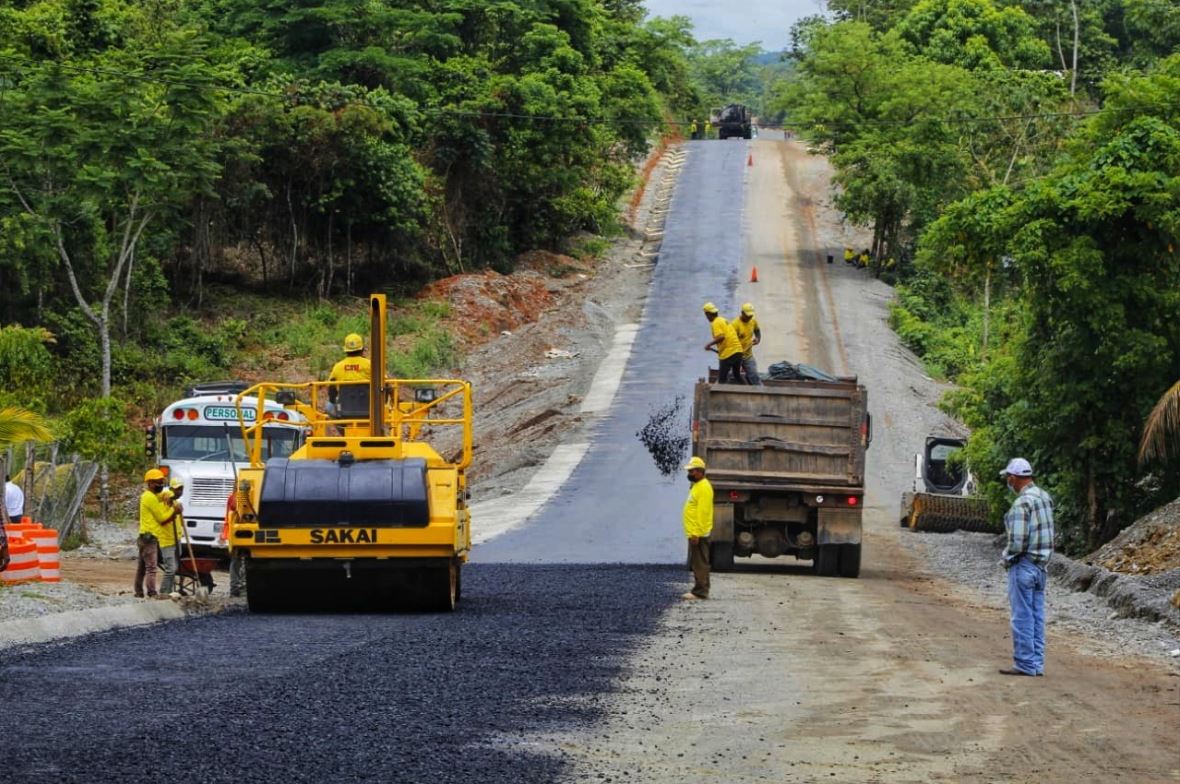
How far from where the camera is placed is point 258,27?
6203 cm

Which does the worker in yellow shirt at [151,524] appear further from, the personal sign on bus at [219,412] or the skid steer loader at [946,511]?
the skid steer loader at [946,511]

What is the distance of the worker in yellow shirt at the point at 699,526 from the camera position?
20.4 meters

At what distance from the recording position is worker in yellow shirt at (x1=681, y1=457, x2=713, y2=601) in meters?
20.4

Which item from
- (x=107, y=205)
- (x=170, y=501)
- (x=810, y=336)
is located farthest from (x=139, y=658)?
(x=810, y=336)

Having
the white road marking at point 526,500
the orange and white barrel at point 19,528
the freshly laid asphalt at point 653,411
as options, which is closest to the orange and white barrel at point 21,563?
the orange and white barrel at point 19,528

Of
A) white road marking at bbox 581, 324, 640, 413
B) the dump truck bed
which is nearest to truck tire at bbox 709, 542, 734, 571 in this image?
the dump truck bed

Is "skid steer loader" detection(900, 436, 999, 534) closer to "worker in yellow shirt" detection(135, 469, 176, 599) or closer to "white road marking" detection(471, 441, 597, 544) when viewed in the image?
"white road marking" detection(471, 441, 597, 544)

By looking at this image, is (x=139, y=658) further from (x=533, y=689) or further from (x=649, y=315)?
(x=649, y=315)

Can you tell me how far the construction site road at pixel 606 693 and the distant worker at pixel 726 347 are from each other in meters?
2.95

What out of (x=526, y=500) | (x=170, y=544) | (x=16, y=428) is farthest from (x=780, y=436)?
(x=526, y=500)

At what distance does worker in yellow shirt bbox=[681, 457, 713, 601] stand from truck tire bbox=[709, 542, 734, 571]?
3.03 m

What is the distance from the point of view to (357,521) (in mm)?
18094

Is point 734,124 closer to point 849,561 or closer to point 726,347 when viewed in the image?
point 726,347

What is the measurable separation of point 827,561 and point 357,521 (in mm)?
8536
